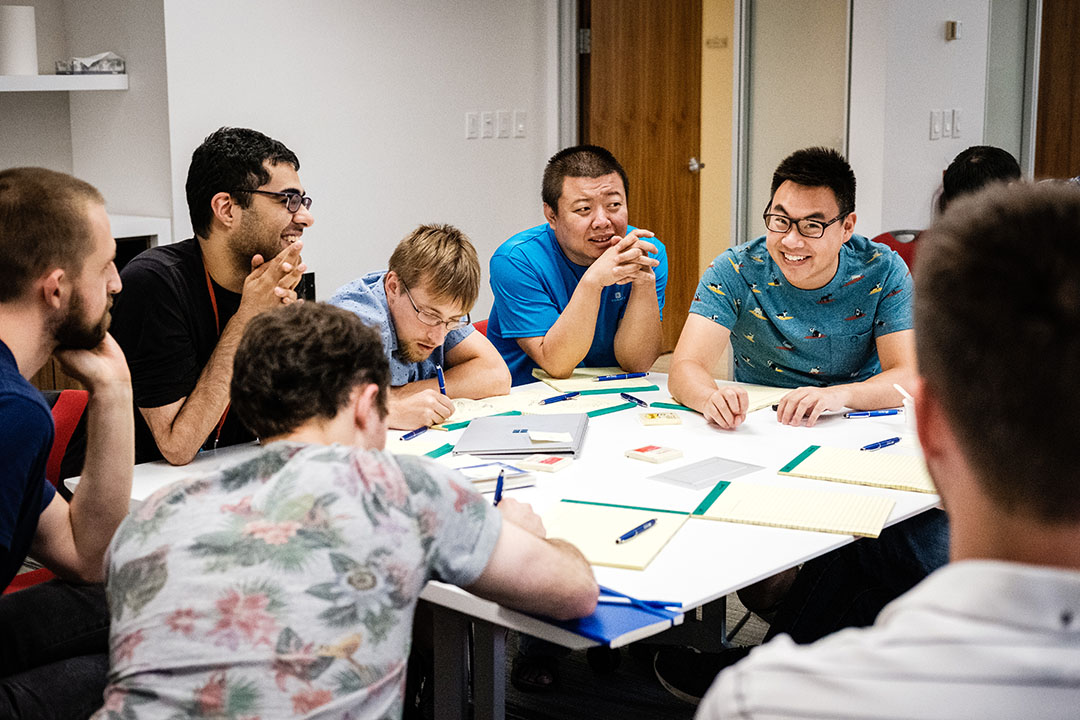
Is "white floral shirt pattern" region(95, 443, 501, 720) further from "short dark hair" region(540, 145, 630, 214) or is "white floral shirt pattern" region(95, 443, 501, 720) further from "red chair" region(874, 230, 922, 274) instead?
"red chair" region(874, 230, 922, 274)

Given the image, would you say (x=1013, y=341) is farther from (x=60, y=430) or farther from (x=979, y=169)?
(x=979, y=169)

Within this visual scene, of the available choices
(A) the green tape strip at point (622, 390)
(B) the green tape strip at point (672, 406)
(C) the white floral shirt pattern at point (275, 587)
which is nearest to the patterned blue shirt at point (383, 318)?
(A) the green tape strip at point (622, 390)

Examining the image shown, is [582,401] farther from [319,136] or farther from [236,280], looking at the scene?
[319,136]

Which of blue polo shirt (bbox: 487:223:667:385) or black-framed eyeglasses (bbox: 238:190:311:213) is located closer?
black-framed eyeglasses (bbox: 238:190:311:213)

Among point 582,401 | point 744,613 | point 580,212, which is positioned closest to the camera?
point 582,401

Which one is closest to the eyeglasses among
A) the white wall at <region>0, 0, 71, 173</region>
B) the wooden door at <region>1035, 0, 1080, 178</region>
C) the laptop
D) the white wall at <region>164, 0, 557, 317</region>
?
the laptop

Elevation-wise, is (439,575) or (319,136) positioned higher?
(319,136)

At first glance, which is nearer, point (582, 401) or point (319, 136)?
point (582, 401)

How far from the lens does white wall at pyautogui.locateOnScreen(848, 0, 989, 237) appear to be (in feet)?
15.6

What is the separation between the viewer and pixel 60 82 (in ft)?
13.0

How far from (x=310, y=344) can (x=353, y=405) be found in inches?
3.8

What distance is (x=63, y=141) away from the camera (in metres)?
4.46

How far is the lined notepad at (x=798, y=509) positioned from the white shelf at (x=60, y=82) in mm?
3141

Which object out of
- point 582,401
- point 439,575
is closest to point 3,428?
point 439,575
